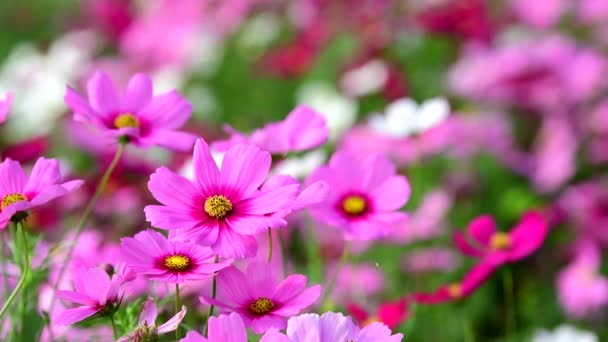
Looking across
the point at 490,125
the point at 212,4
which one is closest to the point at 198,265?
the point at 490,125

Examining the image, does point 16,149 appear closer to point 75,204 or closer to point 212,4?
point 75,204

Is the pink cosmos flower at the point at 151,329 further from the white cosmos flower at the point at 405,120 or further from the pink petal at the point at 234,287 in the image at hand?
the white cosmos flower at the point at 405,120

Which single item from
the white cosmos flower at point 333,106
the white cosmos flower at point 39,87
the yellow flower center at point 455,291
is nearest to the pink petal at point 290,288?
the yellow flower center at point 455,291

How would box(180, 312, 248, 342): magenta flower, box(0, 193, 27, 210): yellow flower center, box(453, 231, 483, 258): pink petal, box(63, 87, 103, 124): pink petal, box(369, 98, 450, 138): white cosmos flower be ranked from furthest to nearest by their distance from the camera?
box(369, 98, 450, 138): white cosmos flower < box(453, 231, 483, 258): pink petal < box(63, 87, 103, 124): pink petal < box(0, 193, 27, 210): yellow flower center < box(180, 312, 248, 342): magenta flower

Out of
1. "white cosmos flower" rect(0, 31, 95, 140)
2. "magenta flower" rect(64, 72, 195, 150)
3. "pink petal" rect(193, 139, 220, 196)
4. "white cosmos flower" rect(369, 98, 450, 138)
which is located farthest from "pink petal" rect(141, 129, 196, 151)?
"white cosmos flower" rect(0, 31, 95, 140)

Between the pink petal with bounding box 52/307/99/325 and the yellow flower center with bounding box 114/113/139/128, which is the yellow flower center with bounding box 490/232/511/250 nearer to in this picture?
the yellow flower center with bounding box 114/113/139/128

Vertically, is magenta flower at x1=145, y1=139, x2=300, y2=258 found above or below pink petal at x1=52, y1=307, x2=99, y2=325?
above

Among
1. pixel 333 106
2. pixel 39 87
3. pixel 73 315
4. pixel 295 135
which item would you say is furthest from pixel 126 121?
pixel 39 87
